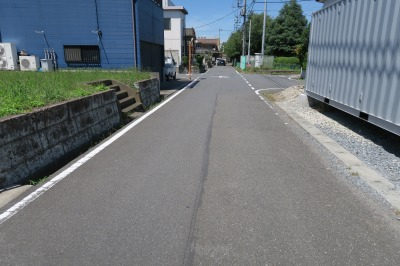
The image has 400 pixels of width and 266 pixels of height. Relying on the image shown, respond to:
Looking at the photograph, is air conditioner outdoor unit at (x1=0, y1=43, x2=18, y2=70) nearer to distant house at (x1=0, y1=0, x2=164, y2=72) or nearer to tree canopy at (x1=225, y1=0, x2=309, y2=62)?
distant house at (x1=0, y1=0, x2=164, y2=72)

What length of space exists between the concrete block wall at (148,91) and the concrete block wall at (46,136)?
12.9ft

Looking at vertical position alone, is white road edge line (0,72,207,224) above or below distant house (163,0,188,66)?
below

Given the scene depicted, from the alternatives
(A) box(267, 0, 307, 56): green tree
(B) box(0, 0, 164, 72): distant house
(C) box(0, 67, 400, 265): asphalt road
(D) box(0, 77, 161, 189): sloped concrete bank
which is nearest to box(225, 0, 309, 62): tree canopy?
(A) box(267, 0, 307, 56): green tree

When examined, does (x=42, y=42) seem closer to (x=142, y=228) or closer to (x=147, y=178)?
(x=147, y=178)

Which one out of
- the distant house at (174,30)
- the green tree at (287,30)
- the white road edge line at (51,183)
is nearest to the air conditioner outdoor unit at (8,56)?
the white road edge line at (51,183)

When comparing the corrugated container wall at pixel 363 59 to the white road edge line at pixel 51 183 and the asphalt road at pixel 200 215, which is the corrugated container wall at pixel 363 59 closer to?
the asphalt road at pixel 200 215

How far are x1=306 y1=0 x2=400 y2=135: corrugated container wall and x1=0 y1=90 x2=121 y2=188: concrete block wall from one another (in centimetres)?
608

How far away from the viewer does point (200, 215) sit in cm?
373

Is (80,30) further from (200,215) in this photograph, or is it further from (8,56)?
(200,215)

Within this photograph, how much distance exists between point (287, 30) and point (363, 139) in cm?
5679

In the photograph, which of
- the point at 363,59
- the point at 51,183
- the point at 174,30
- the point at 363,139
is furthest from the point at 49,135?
the point at 174,30

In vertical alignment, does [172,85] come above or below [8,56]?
below

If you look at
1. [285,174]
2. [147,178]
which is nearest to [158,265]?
[147,178]

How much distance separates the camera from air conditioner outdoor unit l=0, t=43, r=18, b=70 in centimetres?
1738
